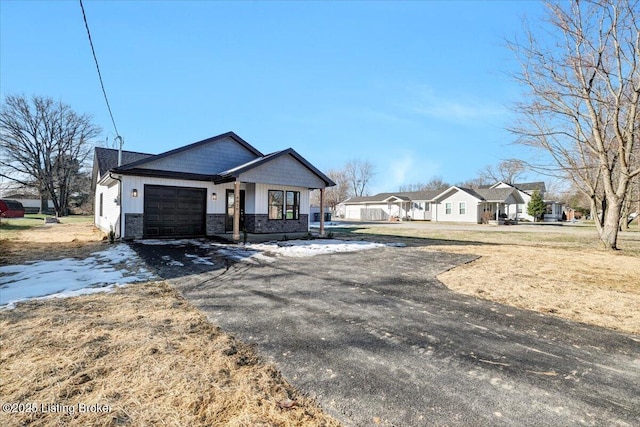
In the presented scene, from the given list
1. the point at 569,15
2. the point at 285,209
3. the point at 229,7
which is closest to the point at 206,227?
the point at 285,209

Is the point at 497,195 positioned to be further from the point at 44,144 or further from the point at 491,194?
the point at 44,144

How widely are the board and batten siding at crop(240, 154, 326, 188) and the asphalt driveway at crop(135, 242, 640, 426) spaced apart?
7.57 metres

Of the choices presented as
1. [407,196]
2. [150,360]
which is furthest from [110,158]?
A: [407,196]

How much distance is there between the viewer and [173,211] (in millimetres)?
12922

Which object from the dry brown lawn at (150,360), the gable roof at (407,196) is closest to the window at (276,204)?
the dry brown lawn at (150,360)

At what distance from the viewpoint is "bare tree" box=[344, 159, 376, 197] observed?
6362cm

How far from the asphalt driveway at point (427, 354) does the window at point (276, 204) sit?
8.74 m

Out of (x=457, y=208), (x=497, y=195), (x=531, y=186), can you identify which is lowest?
(x=457, y=208)

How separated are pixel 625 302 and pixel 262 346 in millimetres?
6042

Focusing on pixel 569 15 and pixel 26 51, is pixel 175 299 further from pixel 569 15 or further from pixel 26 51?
pixel 569 15

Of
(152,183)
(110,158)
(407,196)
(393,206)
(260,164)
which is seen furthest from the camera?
(393,206)

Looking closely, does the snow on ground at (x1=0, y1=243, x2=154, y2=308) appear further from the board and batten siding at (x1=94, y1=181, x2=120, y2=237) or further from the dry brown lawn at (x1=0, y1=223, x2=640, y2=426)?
the board and batten siding at (x1=94, y1=181, x2=120, y2=237)

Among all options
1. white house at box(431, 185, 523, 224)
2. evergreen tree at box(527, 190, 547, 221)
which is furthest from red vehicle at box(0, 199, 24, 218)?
evergreen tree at box(527, 190, 547, 221)

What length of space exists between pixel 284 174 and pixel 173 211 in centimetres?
502
